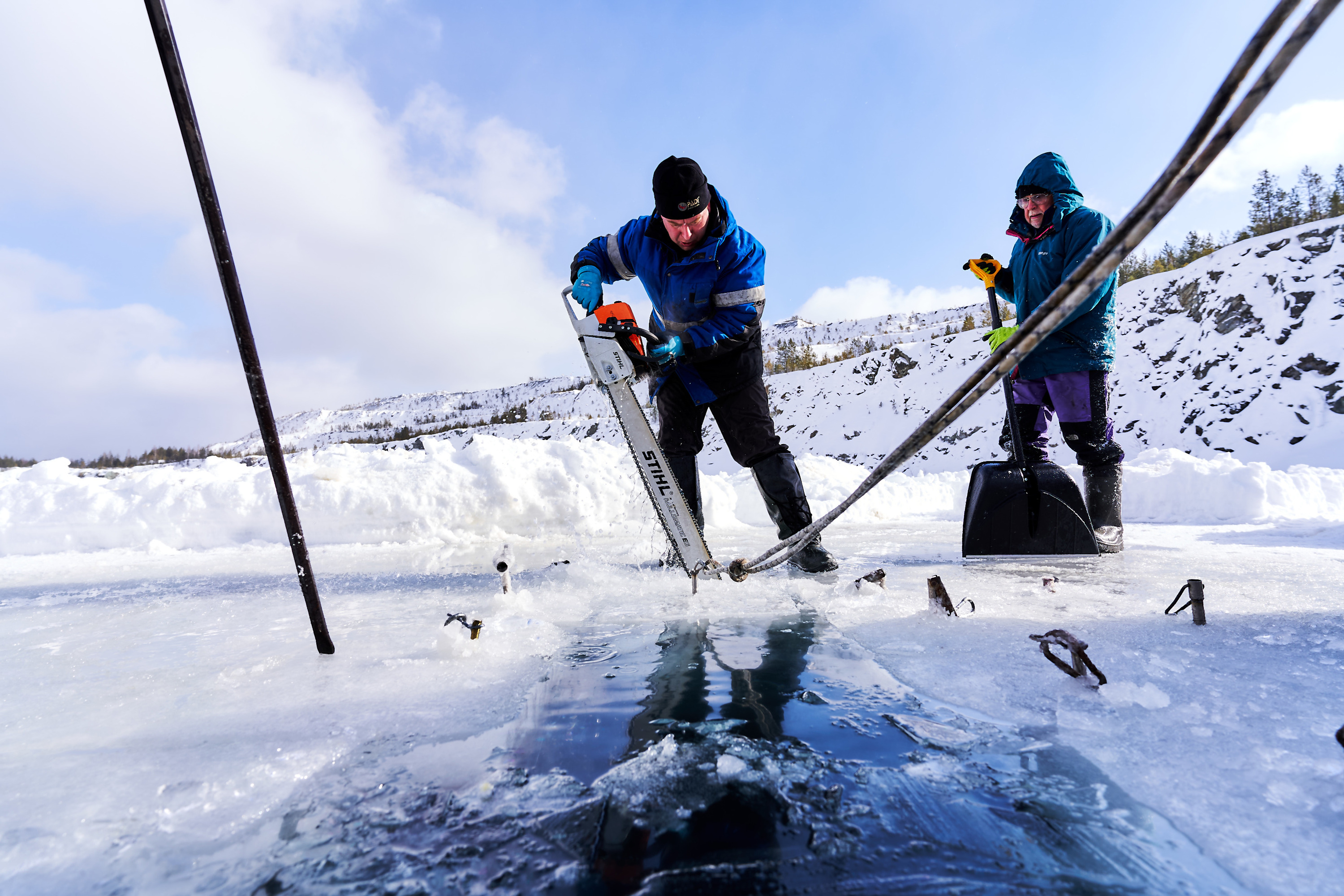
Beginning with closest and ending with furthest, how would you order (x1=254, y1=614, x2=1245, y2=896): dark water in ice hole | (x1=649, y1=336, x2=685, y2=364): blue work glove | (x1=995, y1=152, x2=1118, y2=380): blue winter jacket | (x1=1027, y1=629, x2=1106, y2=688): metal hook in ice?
(x1=254, y1=614, x2=1245, y2=896): dark water in ice hole < (x1=1027, y1=629, x2=1106, y2=688): metal hook in ice < (x1=649, y1=336, x2=685, y2=364): blue work glove < (x1=995, y1=152, x2=1118, y2=380): blue winter jacket

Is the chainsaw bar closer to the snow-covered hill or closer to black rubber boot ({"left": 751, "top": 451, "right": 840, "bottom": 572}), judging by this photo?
the snow-covered hill

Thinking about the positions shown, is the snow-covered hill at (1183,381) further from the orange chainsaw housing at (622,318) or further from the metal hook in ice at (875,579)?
the metal hook in ice at (875,579)

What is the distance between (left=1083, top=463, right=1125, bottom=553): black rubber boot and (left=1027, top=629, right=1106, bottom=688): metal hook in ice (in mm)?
2236

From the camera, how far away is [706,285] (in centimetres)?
272

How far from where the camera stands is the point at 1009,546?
2842mm

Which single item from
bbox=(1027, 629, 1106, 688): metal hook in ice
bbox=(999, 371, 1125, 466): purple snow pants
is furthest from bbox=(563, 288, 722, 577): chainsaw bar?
bbox=(999, 371, 1125, 466): purple snow pants

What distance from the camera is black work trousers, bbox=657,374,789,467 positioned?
2.86 metres

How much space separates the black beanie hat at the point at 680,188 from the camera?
7.88ft

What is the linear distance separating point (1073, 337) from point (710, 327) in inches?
77.8

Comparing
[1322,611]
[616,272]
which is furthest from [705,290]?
[1322,611]

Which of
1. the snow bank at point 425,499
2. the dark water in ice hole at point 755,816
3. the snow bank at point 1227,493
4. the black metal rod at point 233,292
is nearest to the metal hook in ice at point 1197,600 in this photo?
the dark water in ice hole at point 755,816

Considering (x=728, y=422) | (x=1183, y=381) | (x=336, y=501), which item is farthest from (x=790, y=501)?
(x=1183, y=381)

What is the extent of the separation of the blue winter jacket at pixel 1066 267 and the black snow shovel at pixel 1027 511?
0.44m

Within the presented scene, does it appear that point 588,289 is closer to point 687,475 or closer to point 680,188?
point 680,188
